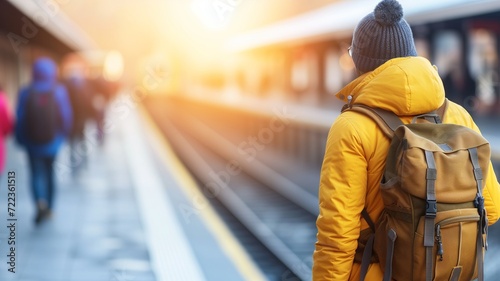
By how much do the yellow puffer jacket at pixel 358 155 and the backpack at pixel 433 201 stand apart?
52 millimetres

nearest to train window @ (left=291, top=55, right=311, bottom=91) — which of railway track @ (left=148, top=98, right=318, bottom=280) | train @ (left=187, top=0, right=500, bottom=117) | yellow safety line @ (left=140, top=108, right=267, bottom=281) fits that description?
train @ (left=187, top=0, right=500, bottom=117)

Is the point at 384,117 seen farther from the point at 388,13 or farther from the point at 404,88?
the point at 388,13

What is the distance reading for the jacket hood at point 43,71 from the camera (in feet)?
25.3

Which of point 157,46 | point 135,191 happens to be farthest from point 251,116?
point 157,46

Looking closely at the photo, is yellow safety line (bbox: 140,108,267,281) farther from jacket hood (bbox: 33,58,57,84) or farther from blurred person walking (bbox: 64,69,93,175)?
jacket hood (bbox: 33,58,57,84)

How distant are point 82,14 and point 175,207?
101064 mm

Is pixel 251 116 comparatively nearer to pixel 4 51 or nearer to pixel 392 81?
pixel 4 51

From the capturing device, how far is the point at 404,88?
220cm

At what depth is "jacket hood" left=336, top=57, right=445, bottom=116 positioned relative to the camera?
221cm

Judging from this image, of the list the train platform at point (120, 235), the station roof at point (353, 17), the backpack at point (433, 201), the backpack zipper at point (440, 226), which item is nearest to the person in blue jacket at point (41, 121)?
the train platform at point (120, 235)

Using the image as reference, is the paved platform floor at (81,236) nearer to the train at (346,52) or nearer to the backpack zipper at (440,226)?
the backpack zipper at (440,226)

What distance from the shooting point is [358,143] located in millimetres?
2205

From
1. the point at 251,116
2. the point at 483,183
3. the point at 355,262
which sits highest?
the point at 483,183

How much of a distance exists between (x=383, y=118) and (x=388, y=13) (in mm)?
308
